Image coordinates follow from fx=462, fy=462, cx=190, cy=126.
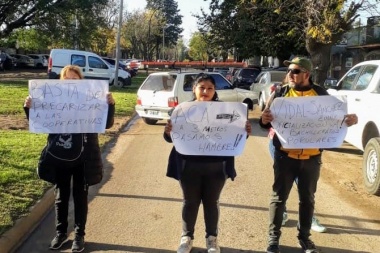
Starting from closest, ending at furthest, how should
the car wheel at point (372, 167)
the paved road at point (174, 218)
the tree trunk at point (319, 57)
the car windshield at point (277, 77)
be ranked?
the paved road at point (174, 218) → the car wheel at point (372, 167) → the car windshield at point (277, 77) → the tree trunk at point (319, 57)

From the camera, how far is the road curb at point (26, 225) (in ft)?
14.2

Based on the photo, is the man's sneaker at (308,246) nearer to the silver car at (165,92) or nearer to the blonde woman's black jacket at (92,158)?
the blonde woman's black jacket at (92,158)

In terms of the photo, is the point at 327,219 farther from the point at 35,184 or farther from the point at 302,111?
the point at 35,184

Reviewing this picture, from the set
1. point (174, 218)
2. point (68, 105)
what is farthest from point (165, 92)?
point (68, 105)

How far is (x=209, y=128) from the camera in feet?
13.8

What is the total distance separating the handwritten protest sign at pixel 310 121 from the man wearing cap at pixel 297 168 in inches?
2.8

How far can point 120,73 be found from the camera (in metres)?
27.9

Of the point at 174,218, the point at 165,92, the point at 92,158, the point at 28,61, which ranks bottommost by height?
the point at 174,218

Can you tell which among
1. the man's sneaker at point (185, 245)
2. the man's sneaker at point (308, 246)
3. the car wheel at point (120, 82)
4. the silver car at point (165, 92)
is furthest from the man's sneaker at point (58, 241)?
the car wheel at point (120, 82)

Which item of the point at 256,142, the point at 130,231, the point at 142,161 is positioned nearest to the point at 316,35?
the point at 256,142

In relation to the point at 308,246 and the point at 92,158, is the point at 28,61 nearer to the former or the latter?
the point at 92,158

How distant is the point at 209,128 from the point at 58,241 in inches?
71.1

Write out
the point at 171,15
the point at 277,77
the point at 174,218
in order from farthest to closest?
the point at 171,15, the point at 277,77, the point at 174,218

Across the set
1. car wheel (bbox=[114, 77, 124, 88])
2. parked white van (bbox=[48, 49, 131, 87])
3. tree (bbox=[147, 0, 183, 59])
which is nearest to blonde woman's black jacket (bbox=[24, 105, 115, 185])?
parked white van (bbox=[48, 49, 131, 87])
